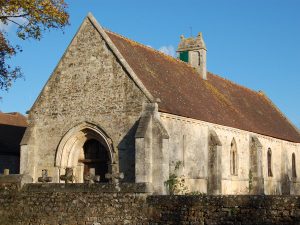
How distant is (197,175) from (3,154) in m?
15.1

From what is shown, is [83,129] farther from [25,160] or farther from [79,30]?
[79,30]

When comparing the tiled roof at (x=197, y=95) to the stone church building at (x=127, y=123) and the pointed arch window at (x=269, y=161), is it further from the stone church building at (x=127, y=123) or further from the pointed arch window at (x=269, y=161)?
the pointed arch window at (x=269, y=161)

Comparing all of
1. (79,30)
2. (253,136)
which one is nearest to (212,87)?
(253,136)

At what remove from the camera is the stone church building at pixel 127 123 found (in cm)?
2348

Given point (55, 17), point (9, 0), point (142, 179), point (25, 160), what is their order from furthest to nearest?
1. point (25, 160)
2. point (142, 179)
3. point (55, 17)
4. point (9, 0)

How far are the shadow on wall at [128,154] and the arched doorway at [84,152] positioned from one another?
1.08 m

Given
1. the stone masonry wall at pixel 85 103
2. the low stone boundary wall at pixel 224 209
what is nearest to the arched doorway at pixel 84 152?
the stone masonry wall at pixel 85 103

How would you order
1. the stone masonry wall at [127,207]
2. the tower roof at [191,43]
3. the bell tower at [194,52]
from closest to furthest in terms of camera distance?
the stone masonry wall at [127,207] < the bell tower at [194,52] < the tower roof at [191,43]

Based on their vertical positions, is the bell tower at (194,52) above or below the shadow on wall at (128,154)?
above

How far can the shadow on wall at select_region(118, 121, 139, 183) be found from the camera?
23.5 meters

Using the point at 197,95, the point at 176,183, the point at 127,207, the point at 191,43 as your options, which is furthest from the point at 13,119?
the point at 127,207

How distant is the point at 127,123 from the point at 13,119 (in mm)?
22429

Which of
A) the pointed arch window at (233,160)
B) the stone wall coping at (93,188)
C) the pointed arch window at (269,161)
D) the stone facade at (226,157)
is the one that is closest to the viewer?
the stone wall coping at (93,188)

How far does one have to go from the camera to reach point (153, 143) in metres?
22.9
